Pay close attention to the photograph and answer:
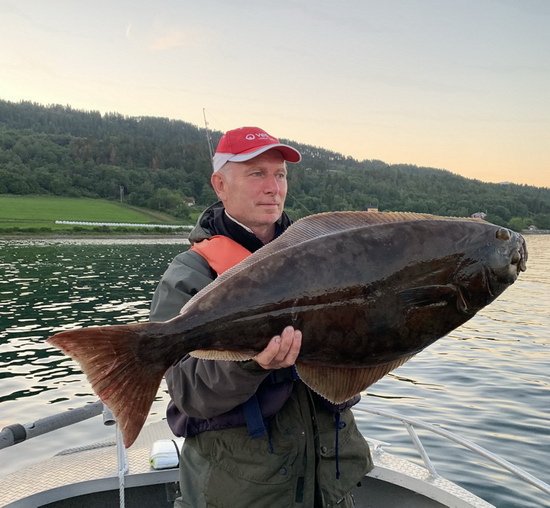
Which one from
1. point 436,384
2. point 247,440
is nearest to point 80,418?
point 247,440

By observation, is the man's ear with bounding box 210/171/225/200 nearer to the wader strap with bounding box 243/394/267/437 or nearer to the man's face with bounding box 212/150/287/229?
the man's face with bounding box 212/150/287/229

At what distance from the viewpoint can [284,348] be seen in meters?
2.73

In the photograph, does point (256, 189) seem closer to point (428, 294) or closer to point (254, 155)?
point (254, 155)

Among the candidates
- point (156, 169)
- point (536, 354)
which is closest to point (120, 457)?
point (536, 354)

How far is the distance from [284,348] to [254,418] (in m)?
0.66

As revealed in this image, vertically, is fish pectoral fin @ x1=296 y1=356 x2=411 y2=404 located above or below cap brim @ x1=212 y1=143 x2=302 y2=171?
below

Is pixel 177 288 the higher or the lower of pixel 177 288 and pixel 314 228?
the lower

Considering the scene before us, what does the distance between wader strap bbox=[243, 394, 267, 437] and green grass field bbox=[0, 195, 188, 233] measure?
8545 centimetres

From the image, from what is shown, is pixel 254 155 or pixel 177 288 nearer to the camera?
pixel 177 288

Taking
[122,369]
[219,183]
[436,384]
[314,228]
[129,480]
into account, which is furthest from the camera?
[436,384]

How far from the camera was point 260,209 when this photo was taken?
3604mm

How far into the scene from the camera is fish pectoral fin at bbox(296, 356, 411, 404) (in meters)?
2.91

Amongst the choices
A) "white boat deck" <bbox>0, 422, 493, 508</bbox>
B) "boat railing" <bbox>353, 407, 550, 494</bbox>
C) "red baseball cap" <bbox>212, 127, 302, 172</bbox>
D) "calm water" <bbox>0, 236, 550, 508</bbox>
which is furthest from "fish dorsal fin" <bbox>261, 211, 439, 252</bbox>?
"calm water" <bbox>0, 236, 550, 508</bbox>

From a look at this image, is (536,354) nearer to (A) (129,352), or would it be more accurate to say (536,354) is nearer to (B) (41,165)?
(A) (129,352)
